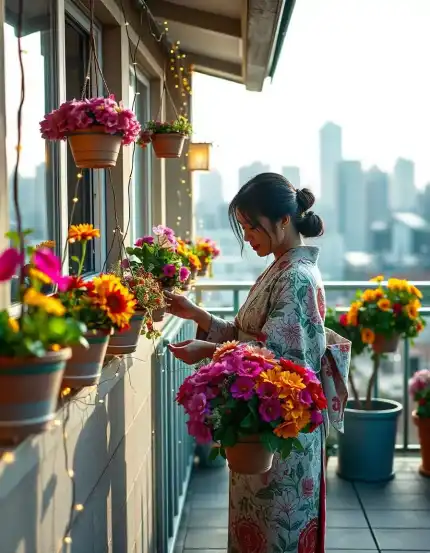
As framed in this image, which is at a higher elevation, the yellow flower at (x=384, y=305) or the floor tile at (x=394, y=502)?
the yellow flower at (x=384, y=305)

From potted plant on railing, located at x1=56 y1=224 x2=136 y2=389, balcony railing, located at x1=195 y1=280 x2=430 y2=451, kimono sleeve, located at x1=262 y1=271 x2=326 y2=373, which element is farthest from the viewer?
balcony railing, located at x1=195 y1=280 x2=430 y2=451

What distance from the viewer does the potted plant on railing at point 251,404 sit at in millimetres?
1906

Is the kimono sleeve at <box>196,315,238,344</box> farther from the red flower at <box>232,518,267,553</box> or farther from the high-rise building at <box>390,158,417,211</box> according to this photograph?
the high-rise building at <box>390,158,417,211</box>

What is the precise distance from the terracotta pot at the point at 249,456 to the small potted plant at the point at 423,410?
2859 millimetres

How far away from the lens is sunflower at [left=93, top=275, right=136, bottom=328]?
162 centimetres

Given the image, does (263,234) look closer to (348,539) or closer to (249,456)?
(249,456)

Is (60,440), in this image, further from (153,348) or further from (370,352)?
(370,352)

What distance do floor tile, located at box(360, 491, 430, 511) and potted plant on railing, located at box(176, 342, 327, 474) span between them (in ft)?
8.00

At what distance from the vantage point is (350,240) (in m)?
7.14

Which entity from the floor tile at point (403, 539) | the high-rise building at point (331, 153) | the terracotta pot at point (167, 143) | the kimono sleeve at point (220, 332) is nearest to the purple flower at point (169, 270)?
the kimono sleeve at point (220, 332)

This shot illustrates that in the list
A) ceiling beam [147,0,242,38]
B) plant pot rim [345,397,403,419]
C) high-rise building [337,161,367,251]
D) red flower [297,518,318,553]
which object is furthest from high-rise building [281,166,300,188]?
high-rise building [337,161,367,251]

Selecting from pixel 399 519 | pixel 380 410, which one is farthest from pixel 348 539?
pixel 380 410

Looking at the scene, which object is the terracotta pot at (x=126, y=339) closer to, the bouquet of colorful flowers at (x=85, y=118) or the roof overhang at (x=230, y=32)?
the bouquet of colorful flowers at (x=85, y=118)

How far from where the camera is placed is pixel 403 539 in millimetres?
3783
